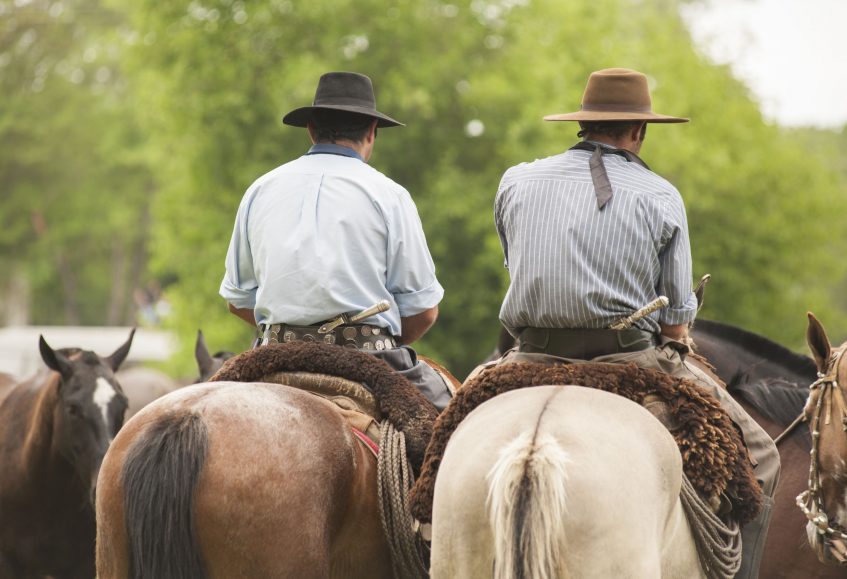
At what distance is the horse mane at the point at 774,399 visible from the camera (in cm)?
680

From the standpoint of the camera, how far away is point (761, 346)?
293 inches

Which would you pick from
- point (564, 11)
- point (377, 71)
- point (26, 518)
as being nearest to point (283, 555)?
point (26, 518)

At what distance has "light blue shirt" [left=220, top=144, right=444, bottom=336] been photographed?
221 inches

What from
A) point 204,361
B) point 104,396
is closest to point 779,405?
point 104,396

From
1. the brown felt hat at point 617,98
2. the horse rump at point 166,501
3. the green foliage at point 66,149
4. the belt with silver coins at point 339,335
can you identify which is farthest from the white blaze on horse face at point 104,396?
the green foliage at point 66,149

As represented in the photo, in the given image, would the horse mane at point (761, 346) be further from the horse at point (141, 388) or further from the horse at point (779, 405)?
the horse at point (141, 388)

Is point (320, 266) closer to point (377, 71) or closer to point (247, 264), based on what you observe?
point (247, 264)

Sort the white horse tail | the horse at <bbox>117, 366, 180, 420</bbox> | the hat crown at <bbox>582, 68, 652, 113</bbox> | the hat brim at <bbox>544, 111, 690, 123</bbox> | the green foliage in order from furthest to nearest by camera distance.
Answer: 1. the green foliage
2. the horse at <bbox>117, 366, 180, 420</bbox>
3. the hat crown at <bbox>582, 68, 652, 113</bbox>
4. the hat brim at <bbox>544, 111, 690, 123</bbox>
5. the white horse tail

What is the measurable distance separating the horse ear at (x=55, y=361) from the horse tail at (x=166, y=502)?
3.63m

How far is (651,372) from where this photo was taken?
16.0 ft

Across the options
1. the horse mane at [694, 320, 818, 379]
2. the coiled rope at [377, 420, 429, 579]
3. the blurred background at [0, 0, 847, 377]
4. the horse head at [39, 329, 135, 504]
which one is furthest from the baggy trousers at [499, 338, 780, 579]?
the blurred background at [0, 0, 847, 377]

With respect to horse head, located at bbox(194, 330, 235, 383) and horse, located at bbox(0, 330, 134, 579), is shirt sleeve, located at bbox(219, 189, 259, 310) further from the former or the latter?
horse head, located at bbox(194, 330, 235, 383)

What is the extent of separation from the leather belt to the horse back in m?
0.96

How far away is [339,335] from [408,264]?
0.46m
